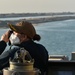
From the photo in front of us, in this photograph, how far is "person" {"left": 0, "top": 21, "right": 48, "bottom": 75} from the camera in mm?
5039

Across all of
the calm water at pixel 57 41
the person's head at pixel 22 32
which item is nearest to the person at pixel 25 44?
the person's head at pixel 22 32

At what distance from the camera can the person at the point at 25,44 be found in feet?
16.5

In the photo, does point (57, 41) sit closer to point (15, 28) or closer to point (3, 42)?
point (3, 42)

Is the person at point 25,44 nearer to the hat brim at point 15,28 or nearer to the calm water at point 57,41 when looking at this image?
the hat brim at point 15,28

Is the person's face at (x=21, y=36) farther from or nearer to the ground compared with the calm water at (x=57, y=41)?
farther from the ground

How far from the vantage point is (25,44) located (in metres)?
5.14

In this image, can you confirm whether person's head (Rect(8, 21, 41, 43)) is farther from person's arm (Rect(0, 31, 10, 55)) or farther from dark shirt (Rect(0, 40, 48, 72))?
person's arm (Rect(0, 31, 10, 55))

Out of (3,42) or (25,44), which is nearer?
(25,44)

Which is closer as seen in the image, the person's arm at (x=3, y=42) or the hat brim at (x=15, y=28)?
the hat brim at (x=15, y=28)

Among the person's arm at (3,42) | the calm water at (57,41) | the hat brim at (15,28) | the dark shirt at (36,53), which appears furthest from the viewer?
the calm water at (57,41)

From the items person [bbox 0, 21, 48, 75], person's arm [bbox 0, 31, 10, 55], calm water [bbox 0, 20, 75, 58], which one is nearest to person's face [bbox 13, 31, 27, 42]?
person [bbox 0, 21, 48, 75]

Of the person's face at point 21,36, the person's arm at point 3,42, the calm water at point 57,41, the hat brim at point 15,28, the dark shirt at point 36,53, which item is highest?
the hat brim at point 15,28

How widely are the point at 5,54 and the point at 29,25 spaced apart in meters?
0.38

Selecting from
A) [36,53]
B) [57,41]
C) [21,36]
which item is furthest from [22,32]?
[57,41]
